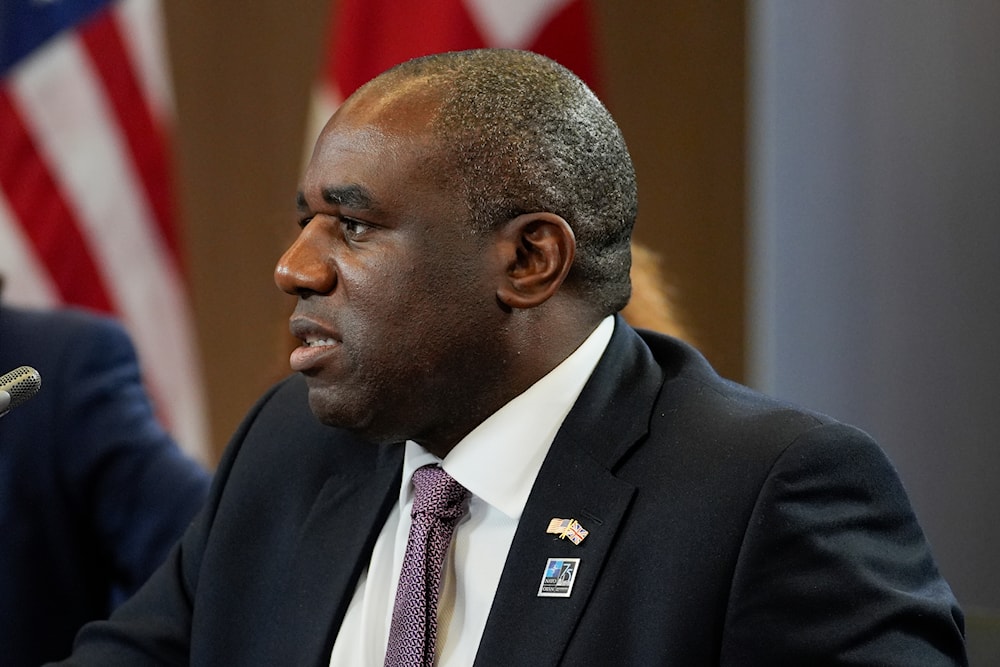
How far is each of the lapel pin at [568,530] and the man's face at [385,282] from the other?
19 cm

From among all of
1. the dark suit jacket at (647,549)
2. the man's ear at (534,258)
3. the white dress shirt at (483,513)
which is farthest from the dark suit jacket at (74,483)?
the man's ear at (534,258)

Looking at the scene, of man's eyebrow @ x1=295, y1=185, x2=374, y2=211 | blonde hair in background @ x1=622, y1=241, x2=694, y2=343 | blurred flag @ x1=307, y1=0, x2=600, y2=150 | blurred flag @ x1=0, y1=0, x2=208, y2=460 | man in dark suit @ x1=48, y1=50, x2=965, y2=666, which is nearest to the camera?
man in dark suit @ x1=48, y1=50, x2=965, y2=666

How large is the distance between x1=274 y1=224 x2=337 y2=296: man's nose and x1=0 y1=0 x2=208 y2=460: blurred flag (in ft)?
6.11

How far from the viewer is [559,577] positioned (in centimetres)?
152

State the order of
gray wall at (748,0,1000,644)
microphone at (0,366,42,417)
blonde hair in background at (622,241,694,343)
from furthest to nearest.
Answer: gray wall at (748,0,1000,644) < blonde hair in background at (622,241,694,343) < microphone at (0,366,42,417)

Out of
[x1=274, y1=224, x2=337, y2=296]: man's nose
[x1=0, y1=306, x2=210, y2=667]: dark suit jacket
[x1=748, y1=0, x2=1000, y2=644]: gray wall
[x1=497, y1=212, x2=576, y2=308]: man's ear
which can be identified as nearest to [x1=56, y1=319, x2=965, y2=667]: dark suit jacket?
[x1=497, y1=212, x2=576, y2=308]: man's ear

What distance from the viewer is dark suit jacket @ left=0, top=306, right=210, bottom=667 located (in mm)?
2299

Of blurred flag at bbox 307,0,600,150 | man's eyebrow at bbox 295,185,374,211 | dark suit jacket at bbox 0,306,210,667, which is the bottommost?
dark suit jacket at bbox 0,306,210,667

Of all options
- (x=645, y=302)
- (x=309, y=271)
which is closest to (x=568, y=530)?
(x=309, y=271)

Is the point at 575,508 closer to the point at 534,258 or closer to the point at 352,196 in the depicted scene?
the point at 534,258

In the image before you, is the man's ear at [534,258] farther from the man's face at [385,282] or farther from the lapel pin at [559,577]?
the lapel pin at [559,577]

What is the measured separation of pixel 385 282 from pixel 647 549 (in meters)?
0.43

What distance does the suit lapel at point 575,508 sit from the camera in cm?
150

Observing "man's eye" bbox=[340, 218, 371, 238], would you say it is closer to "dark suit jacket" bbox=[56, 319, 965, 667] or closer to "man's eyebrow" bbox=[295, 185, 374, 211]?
"man's eyebrow" bbox=[295, 185, 374, 211]
